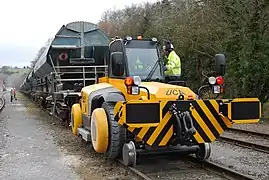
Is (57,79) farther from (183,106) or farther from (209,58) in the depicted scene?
(209,58)

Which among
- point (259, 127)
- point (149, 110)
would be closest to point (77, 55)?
point (259, 127)

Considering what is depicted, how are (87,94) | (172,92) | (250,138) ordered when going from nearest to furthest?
1. (172,92)
2. (87,94)
3. (250,138)

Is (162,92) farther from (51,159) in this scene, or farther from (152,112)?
(51,159)

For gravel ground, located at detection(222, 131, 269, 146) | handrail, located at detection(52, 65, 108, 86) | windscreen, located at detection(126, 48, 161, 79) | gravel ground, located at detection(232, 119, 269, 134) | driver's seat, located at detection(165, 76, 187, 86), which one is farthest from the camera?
handrail, located at detection(52, 65, 108, 86)

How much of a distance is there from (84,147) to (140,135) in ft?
12.1

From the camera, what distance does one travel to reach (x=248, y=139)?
37.8 ft

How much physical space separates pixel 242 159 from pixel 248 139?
3.18 metres

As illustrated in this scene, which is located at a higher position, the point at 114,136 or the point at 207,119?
the point at 207,119

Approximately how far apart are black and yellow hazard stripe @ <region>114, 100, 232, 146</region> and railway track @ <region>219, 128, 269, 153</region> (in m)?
2.62

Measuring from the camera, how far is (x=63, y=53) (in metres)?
16.0

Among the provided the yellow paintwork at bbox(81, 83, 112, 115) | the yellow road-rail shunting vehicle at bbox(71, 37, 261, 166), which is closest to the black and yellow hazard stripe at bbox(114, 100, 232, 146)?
the yellow road-rail shunting vehicle at bbox(71, 37, 261, 166)

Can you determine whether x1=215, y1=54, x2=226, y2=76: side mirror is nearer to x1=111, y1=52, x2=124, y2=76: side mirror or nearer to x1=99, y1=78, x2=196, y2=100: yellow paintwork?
x1=99, y1=78, x2=196, y2=100: yellow paintwork

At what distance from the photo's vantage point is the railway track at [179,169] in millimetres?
6902

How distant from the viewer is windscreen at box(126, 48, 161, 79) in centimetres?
840
